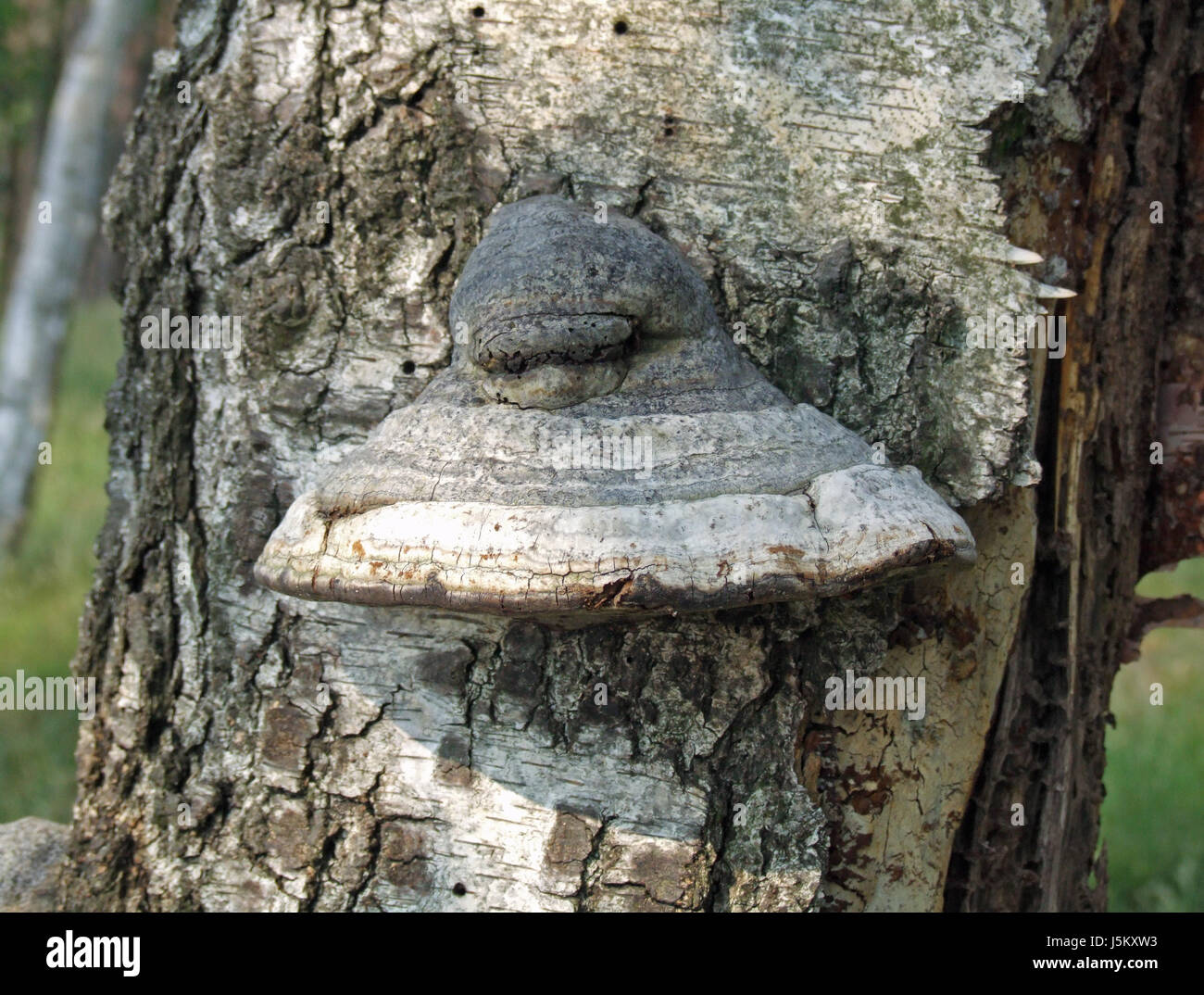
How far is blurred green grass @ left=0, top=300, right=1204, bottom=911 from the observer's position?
483 cm

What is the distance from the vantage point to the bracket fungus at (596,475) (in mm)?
1638

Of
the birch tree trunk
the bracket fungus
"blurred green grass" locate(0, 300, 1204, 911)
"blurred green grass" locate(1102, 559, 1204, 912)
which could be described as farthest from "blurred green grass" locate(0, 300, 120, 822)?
"blurred green grass" locate(1102, 559, 1204, 912)

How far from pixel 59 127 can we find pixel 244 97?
6026 mm

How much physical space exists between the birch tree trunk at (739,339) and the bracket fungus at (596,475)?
0.32 m

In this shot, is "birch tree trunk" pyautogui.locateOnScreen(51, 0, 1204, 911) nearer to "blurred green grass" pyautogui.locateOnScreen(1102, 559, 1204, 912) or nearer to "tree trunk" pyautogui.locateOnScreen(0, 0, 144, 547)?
"blurred green grass" pyautogui.locateOnScreen(1102, 559, 1204, 912)

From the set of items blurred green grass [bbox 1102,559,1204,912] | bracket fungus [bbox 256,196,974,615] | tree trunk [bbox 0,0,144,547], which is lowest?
blurred green grass [bbox 1102,559,1204,912]

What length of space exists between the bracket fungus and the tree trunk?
20.9ft

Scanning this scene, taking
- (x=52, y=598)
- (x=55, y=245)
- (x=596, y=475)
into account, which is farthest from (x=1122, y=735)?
(x=55, y=245)

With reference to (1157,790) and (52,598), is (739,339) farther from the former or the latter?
(52,598)

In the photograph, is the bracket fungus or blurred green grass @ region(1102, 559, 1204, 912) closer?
the bracket fungus

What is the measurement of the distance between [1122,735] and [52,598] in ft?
22.8

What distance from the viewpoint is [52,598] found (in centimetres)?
763

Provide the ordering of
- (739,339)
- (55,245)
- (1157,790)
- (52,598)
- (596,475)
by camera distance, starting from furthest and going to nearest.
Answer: (55,245)
(52,598)
(1157,790)
(739,339)
(596,475)

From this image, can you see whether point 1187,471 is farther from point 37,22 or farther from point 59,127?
point 37,22
